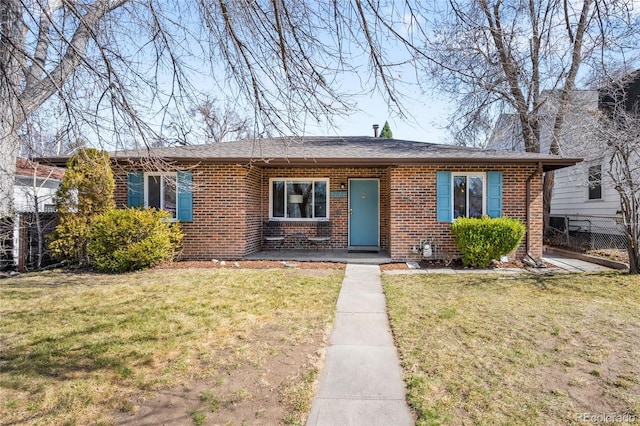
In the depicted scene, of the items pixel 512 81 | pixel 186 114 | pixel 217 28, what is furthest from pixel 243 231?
pixel 512 81

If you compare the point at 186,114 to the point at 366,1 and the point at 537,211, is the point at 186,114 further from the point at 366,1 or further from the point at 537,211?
the point at 537,211

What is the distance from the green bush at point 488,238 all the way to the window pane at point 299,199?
15.1ft

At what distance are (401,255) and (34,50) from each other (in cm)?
815

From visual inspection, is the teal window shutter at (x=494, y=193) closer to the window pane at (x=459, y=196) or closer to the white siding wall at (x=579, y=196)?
the window pane at (x=459, y=196)

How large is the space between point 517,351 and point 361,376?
1742mm

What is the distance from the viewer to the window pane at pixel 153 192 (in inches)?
391

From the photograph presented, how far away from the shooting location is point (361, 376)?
3295 mm

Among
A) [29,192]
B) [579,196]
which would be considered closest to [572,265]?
[579,196]

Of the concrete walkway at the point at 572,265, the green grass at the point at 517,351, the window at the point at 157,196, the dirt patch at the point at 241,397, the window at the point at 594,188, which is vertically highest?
the window at the point at 594,188

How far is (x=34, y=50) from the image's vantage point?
148 inches

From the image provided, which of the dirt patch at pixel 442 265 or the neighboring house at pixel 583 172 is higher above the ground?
the neighboring house at pixel 583 172

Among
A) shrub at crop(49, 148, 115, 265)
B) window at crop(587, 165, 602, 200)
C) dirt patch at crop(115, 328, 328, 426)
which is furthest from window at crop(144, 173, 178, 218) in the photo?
window at crop(587, 165, 602, 200)

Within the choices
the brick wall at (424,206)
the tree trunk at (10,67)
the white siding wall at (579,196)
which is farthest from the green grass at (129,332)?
the white siding wall at (579,196)

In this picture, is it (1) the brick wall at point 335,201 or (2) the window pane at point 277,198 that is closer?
(1) the brick wall at point 335,201
